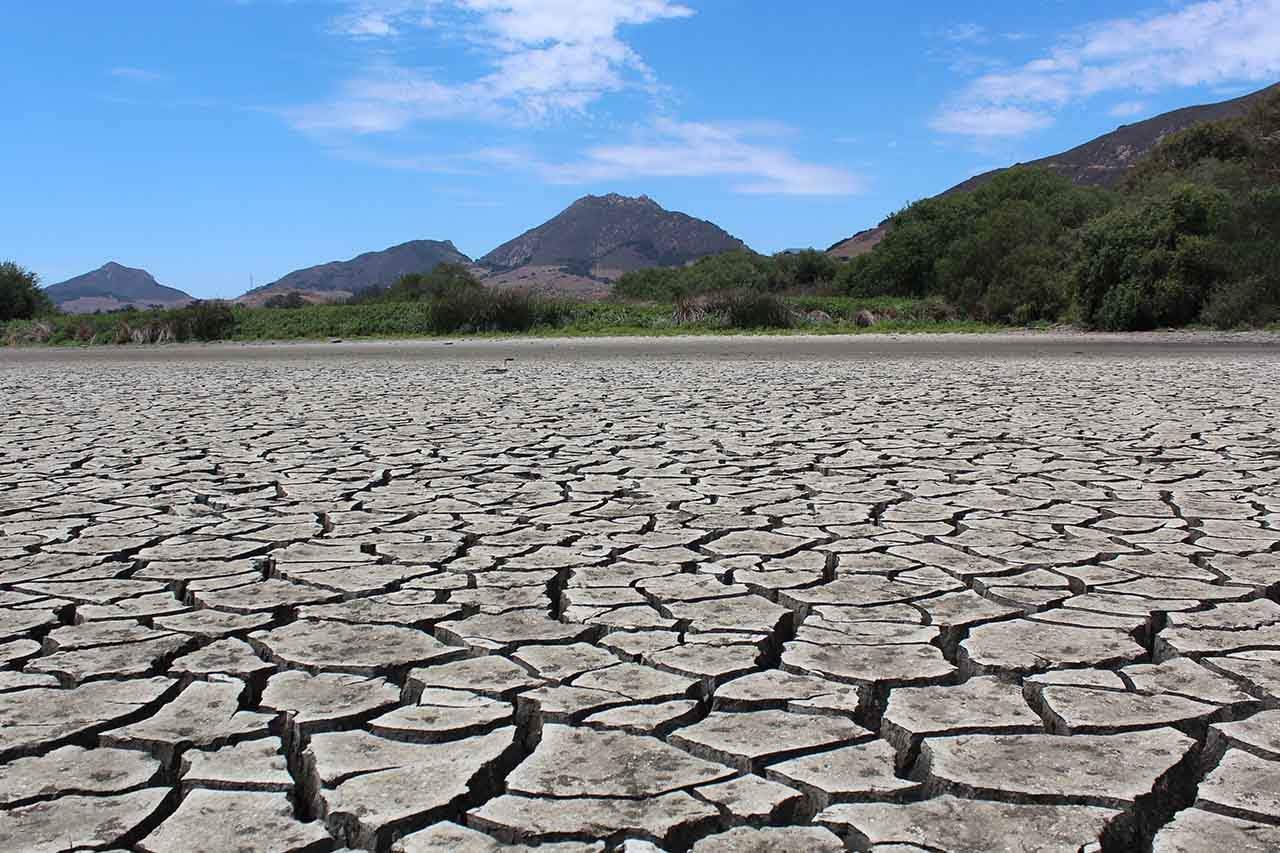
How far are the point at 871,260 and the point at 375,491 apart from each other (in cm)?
4367

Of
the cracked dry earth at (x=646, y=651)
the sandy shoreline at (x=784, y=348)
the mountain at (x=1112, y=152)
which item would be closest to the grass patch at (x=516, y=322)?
the sandy shoreline at (x=784, y=348)

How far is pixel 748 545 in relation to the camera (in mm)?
3725

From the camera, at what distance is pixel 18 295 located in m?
40.1

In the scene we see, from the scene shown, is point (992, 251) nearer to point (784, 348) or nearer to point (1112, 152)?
point (784, 348)

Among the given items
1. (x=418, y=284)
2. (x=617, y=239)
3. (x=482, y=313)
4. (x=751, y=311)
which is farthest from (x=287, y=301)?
(x=617, y=239)

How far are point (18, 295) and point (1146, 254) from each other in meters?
36.2

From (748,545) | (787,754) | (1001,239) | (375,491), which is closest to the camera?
(787,754)

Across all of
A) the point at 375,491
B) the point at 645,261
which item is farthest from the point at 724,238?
the point at 375,491

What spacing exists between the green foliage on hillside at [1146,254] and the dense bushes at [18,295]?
103 feet

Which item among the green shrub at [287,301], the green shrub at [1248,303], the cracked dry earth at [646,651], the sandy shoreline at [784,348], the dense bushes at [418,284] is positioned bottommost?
the cracked dry earth at [646,651]

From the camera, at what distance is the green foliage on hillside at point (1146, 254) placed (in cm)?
2164

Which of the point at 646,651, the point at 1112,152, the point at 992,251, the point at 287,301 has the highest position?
the point at 1112,152

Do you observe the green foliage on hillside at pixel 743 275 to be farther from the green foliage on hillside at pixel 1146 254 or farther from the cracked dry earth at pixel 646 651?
the cracked dry earth at pixel 646 651

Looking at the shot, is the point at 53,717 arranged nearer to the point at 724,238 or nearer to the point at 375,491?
the point at 375,491
